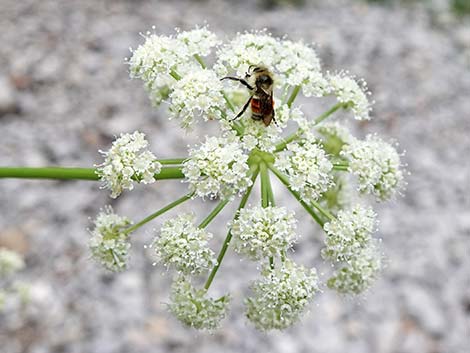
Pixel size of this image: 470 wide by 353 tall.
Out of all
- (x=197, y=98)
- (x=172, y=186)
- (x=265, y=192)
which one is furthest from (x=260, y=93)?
(x=172, y=186)

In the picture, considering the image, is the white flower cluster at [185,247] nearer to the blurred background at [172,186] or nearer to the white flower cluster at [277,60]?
the white flower cluster at [277,60]

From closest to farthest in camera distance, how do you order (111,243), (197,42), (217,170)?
(217,170) < (111,243) < (197,42)

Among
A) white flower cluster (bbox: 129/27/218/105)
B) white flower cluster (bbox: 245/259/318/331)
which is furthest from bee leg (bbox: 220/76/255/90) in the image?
white flower cluster (bbox: 245/259/318/331)

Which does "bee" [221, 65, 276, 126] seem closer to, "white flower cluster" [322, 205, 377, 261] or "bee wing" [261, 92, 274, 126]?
"bee wing" [261, 92, 274, 126]

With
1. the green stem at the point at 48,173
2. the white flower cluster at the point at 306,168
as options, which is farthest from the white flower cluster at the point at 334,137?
the green stem at the point at 48,173

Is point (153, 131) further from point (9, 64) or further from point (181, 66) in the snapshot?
point (181, 66)

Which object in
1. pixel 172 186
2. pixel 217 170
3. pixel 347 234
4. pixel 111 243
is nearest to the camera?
pixel 217 170

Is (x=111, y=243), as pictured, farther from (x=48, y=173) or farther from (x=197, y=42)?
(x=197, y=42)

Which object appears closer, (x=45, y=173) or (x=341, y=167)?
(x=45, y=173)
